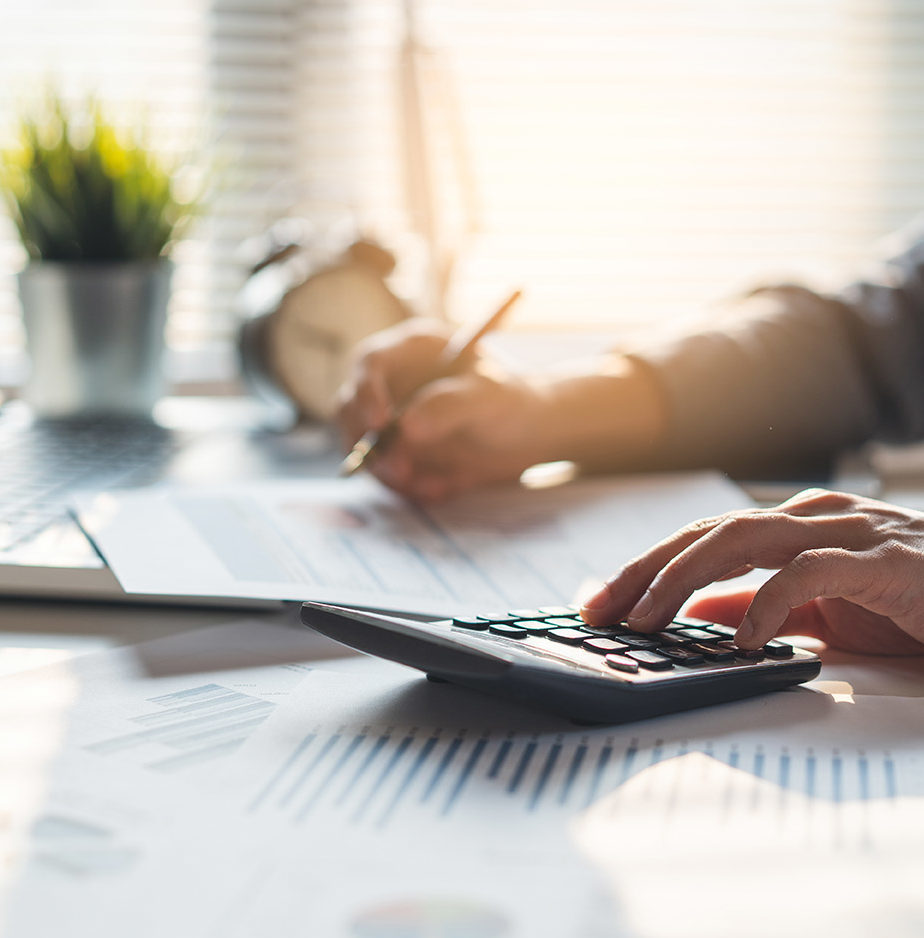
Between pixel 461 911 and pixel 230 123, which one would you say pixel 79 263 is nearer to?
pixel 230 123

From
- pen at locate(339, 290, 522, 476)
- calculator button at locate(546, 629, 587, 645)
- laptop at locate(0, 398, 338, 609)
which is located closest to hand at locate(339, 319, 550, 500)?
pen at locate(339, 290, 522, 476)

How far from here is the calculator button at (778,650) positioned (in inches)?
17.0

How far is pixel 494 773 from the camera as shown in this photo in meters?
0.35

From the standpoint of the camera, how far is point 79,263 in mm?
1057

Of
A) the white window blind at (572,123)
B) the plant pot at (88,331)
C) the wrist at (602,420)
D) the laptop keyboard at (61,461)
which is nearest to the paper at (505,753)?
the laptop keyboard at (61,461)

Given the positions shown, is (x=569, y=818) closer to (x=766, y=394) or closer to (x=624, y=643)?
(x=624, y=643)

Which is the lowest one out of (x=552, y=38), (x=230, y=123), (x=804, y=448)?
(x=804, y=448)

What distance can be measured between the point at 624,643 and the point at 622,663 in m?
0.02

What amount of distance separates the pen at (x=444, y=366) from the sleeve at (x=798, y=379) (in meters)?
0.18

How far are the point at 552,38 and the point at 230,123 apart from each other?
478 millimetres

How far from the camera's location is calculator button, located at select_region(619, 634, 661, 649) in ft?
1.38

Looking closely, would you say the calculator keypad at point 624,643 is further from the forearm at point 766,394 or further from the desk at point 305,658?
the forearm at point 766,394

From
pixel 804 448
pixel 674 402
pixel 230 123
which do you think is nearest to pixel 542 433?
pixel 674 402

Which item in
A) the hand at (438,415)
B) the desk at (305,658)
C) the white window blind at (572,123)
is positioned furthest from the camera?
the white window blind at (572,123)
